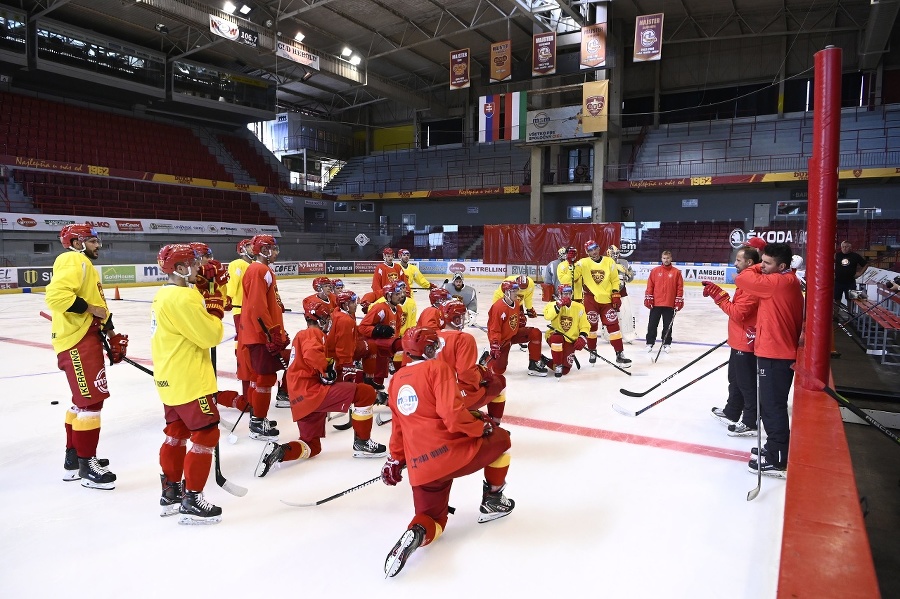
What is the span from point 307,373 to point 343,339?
2.45 ft

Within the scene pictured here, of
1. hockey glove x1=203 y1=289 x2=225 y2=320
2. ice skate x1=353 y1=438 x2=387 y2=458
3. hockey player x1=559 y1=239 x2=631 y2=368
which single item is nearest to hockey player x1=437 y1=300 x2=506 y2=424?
ice skate x1=353 y1=438 x2=387 y2=458

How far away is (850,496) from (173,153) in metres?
31.9

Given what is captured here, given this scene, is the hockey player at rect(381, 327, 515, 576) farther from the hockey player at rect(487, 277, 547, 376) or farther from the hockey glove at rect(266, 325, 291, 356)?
the hockey player at rect(487, 277, 547, 376)

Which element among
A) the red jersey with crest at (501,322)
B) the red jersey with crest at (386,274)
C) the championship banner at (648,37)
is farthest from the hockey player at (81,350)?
the championship banner at (648,37)

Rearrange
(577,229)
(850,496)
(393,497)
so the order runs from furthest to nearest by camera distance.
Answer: (577,229)
(393,497)
(850,496)

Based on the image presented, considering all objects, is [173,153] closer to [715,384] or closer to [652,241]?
[652,241]

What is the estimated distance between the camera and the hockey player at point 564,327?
698cm

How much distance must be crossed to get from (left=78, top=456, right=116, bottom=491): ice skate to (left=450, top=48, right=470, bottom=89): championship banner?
743 inches

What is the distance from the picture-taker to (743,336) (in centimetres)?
461

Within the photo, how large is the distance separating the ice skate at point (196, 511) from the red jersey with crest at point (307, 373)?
0.91 meters

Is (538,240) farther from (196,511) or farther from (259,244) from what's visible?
(196,511)

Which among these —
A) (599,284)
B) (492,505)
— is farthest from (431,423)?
(599,284)

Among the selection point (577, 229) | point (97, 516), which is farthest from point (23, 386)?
point (577, 229)

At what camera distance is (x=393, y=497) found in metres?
3.70
